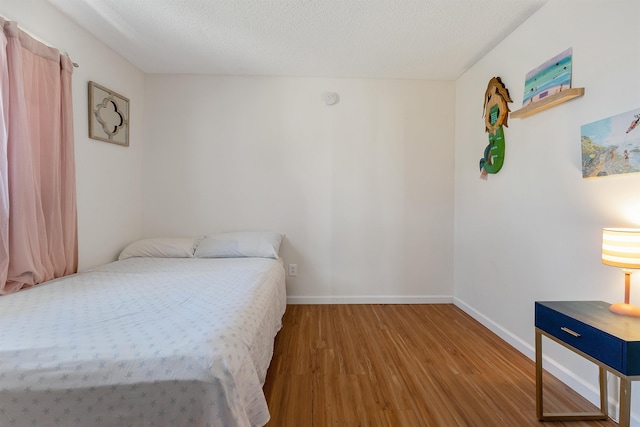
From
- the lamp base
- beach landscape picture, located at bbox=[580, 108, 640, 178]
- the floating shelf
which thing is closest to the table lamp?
the lamp base

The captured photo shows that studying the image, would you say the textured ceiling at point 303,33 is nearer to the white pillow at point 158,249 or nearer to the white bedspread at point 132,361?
the white pillow at point 158,249

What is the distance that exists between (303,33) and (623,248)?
7.86ft

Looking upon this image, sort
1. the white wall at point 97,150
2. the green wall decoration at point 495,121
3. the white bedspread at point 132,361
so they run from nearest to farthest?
1. the white bedspread at point 132,361
2. the white wall at point 97,150
3. the green wall decoration at point 495,121

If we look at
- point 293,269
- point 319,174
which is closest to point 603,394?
point 293,269

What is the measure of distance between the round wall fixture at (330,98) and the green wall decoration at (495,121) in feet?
4.67

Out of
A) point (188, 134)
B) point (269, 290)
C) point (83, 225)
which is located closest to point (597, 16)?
point (269, 290)

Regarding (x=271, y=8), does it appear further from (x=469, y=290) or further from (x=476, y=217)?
(x=469, y=290)

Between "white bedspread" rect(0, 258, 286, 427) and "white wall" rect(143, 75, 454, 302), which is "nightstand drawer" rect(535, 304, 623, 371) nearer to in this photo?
"white bedspread" rect(0, 258, 286, 427)

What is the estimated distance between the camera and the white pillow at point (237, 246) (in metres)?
2.80

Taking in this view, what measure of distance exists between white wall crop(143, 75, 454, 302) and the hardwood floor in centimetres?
68

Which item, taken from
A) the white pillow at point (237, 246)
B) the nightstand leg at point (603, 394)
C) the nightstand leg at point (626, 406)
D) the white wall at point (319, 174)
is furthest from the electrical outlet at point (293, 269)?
the nightstand leg at point (626, 406)

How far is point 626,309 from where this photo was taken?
1371 mm

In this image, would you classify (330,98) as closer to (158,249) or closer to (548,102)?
(548,102)

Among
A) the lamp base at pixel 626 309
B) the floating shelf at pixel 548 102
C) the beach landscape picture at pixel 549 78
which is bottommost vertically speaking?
the lamp base at pixel 626 309
